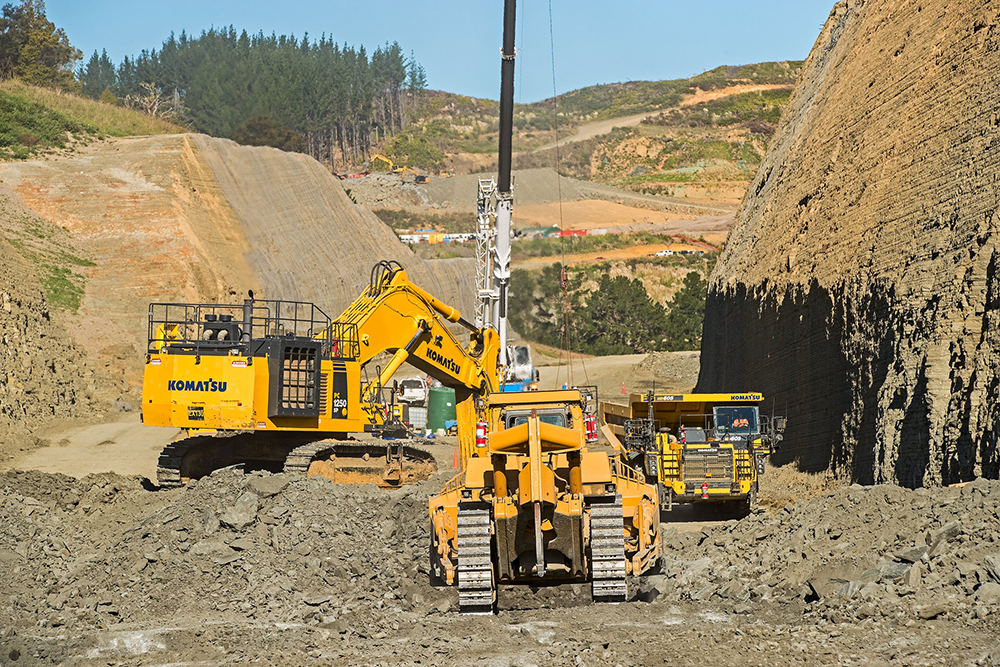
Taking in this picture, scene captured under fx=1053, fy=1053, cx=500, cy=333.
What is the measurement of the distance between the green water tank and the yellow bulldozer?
893 inches

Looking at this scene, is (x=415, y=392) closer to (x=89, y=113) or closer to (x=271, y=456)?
(x=271, y=456)

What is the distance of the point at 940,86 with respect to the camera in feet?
72.6

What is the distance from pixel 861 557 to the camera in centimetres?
1316

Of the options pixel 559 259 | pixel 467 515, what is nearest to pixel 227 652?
pixel 467 515

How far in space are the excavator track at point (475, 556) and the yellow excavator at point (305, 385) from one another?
8318 millimetres

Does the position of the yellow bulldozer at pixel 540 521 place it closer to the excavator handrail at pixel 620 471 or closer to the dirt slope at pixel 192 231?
the excavator handrail at pixel 620 471

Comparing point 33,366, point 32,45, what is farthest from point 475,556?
point 32,45

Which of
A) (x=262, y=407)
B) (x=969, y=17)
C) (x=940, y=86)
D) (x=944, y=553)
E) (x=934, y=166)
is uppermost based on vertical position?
(x=969, y=17)

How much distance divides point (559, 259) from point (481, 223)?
119 ft

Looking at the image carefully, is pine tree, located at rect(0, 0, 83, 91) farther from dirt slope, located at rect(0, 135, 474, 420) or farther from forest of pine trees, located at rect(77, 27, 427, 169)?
dirt slope, located at rect(0, 135, 474, 420)

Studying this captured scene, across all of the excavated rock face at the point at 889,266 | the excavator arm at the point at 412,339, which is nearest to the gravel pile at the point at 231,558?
the excavator arm at the point at 412,339

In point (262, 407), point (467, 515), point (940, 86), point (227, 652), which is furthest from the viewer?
point (940, 86)

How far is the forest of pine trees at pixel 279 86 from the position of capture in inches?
4198

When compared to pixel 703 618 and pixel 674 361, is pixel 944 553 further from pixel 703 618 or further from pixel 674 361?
pixel 674 361
